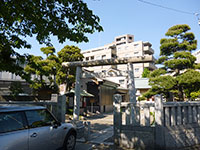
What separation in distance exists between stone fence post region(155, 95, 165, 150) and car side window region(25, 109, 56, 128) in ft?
12.1

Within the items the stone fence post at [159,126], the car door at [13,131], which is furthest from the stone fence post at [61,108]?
the stone fence post at [159,126]

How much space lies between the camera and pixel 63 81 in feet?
52.2

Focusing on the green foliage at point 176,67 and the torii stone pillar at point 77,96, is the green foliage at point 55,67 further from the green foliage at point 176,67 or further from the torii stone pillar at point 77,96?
the green foliage at point 176,67

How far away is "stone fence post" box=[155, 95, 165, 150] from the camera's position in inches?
206

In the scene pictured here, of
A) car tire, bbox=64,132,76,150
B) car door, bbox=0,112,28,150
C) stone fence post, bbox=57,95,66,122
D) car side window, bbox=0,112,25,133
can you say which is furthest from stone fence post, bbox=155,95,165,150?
car side window, bbox=0,112,25,133

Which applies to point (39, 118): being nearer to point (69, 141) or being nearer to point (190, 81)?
point (69, 141)

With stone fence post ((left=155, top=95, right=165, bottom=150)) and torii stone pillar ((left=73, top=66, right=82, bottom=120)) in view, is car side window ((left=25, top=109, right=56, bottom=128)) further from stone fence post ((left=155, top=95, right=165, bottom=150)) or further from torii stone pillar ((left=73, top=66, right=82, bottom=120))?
torii stone pillar ((left=73, top=66, right=82, bottom=120))

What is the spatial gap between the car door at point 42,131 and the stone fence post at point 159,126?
3452 mm

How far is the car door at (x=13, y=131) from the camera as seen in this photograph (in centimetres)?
311

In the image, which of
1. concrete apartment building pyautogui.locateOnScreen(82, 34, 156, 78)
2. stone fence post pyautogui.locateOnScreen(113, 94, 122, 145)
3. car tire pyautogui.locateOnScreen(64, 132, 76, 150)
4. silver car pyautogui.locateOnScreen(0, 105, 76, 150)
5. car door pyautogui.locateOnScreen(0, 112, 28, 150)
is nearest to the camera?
car door pyautogui.locateOnScreen(0, 112, 28, 150)

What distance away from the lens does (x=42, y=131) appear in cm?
402

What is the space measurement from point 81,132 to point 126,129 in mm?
2549

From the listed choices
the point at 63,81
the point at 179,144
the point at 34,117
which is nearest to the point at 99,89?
the point at 63,81

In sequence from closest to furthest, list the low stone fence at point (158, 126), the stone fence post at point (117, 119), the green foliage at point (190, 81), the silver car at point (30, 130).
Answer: the silver car at point (30, 130) < the low stone fence at point (158, 126) < the stone fence post at point (117, 119) < the green foliage at point (190, 81)
